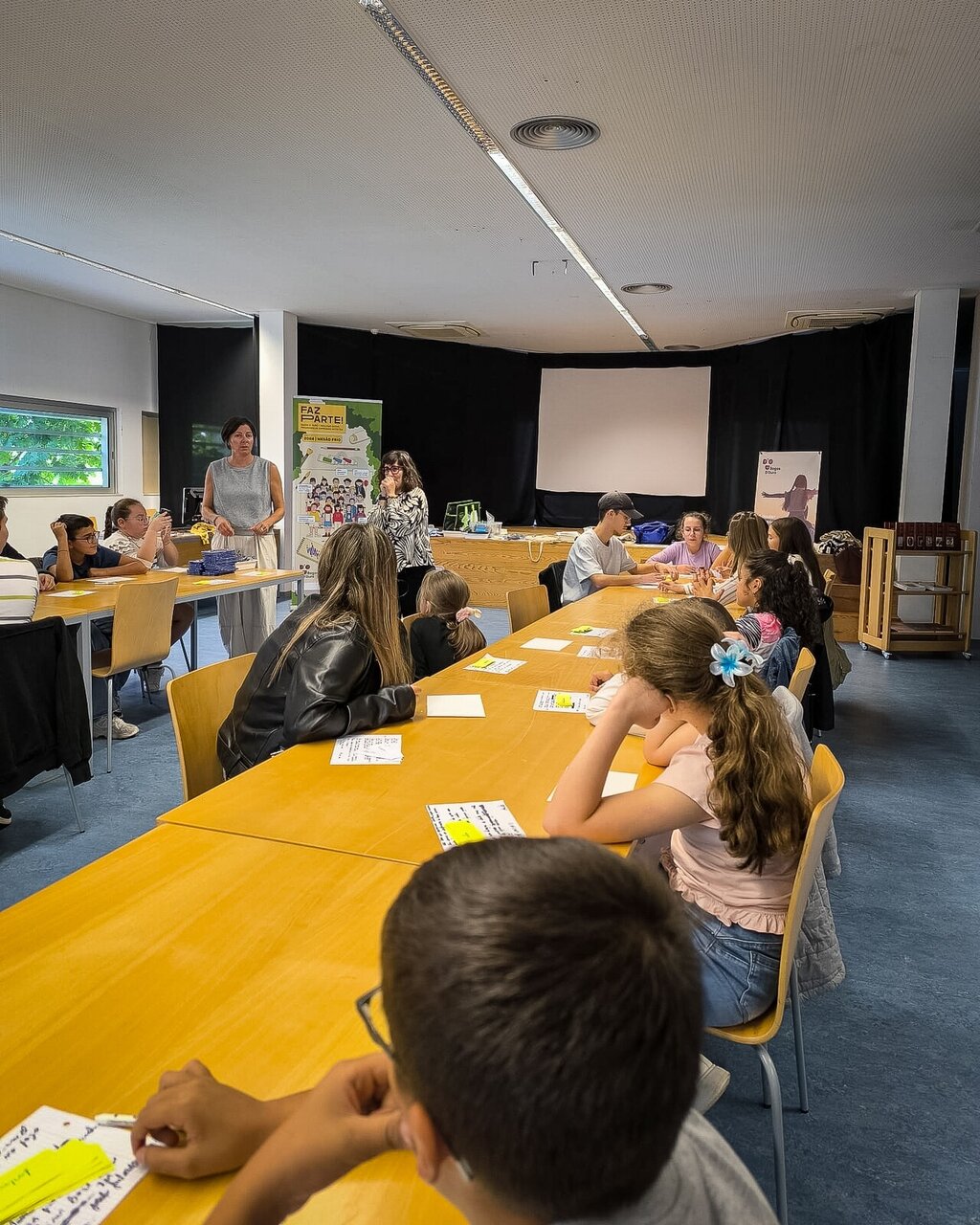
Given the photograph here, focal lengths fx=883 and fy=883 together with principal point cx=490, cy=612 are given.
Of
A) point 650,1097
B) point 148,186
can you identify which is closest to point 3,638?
point 650,1097

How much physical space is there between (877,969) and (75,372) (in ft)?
28.5

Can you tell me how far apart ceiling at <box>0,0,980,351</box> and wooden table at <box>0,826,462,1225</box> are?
2991mm

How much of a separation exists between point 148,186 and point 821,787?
5089mm

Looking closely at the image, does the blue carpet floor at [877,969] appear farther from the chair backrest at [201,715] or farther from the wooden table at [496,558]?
the wooden table at [496,558]

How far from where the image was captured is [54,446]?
859 cm

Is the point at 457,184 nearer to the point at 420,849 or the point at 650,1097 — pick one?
the point at 420,849

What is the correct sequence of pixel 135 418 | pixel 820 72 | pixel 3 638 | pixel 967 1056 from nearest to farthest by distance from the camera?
pixel 967 1056 < pixel 3 638 < pixel 820 72 < pixel 135 418

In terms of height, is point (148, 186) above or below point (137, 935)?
above

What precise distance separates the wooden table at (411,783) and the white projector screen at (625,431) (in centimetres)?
841

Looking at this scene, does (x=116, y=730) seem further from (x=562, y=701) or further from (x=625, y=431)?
(x=625, y=431)

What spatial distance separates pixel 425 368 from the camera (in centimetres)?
1052

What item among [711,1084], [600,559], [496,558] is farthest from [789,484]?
[711,1084]

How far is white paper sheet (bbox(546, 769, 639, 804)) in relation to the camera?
1861 mm

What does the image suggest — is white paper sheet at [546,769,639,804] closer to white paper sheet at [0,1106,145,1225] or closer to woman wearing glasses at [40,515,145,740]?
white paper sheet at [0,1106,145,1225]
